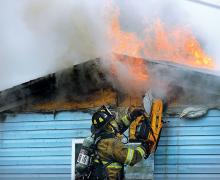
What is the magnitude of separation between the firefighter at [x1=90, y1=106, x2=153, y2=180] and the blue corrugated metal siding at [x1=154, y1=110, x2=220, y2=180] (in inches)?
13.7

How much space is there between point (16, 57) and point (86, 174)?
622 centimetres

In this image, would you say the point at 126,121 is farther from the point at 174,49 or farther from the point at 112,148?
the point at 174,49

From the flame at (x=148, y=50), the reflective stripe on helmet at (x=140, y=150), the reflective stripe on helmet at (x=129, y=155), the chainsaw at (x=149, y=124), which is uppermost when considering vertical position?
the flame at (x=148, y=50)

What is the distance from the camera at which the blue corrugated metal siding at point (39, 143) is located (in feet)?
31.2

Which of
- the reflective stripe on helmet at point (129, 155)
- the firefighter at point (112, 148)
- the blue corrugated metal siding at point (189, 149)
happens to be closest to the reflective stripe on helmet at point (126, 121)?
the firefighter at point (112, 148)

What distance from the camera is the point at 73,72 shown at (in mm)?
9523

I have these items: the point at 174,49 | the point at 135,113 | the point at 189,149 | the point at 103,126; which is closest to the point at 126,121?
the point at 135,113

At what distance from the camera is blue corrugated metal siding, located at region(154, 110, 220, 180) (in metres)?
8.44

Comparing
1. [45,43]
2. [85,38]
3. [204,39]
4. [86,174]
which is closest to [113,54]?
[86,174]

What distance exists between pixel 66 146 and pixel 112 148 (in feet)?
3.86

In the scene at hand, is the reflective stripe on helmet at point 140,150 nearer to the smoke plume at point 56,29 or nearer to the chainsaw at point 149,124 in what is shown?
the chainsaw at point 149,124

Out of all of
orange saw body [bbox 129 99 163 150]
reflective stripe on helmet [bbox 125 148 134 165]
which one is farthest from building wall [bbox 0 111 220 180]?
reflective stripe on helmet [bbox 125 148 134 165]

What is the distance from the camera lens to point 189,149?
8.58 metres

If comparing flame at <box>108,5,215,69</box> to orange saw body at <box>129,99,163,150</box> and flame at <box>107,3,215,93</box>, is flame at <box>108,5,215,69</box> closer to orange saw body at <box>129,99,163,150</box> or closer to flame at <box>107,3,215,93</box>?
flame at <box>107,3,215,93</box>
